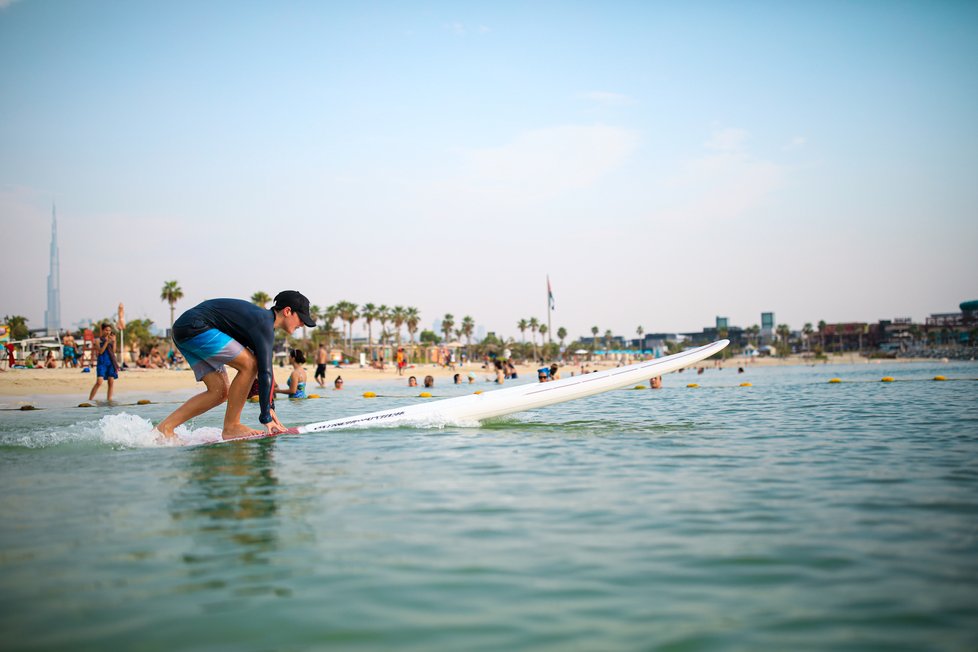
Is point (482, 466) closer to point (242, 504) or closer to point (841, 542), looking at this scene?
point (242, 504)

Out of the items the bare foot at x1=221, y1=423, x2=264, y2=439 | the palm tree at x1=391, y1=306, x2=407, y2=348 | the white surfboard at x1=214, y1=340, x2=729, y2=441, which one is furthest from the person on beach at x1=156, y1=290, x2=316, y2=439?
the palm tree at x1=391, y1=306, x2=407, y2=348

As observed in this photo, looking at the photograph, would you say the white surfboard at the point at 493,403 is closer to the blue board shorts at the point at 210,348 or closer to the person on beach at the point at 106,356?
the blue board shorts at the point at 210,348

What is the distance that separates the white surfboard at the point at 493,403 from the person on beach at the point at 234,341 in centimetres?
147

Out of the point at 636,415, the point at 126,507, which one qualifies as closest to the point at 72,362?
the point at 636,415

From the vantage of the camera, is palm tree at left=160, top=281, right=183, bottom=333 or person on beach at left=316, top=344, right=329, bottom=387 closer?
person on beach at left=316, top=344, right=329, bottom=387

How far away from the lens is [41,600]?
118 inches

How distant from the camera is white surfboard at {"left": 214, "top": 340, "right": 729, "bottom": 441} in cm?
980

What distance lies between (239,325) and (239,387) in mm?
771

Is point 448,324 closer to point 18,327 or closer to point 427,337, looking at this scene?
point 427,337

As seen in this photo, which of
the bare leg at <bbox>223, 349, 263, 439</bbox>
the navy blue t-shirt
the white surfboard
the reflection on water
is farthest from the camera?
the white surfboard

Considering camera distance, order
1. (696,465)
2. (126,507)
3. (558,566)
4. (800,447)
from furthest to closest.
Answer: (800,447) → (696,465) → (126,507) → (558,566)

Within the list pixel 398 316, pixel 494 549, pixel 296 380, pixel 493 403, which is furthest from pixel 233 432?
pixel 398 316

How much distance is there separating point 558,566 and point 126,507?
3.15m

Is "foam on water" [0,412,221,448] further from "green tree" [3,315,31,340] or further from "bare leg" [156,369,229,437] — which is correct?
"green tree" [3,315,31,340]
